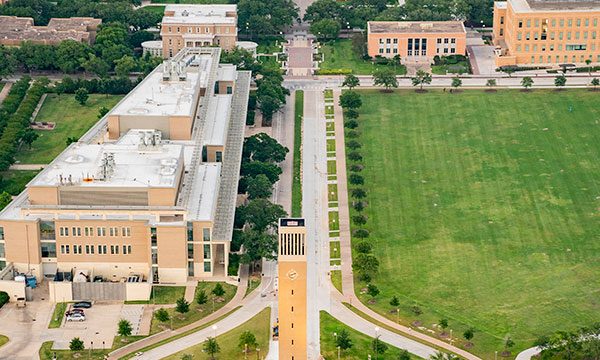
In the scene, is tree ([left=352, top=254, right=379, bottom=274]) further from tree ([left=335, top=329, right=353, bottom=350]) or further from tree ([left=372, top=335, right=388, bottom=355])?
tree ([left=372, top=335, right=388, bottom=355])

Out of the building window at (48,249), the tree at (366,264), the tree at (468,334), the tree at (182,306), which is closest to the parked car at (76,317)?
the building window at (48,249)

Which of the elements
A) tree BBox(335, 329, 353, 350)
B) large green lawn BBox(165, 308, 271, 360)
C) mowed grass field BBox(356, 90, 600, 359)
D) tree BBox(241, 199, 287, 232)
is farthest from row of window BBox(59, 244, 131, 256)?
tree BBox(335, 329, 353, 350)

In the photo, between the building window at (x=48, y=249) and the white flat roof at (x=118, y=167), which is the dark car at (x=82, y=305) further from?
the white flat roof at (x=118, y=167)

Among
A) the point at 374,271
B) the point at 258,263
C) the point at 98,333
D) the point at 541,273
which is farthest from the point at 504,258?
the point at 98,333

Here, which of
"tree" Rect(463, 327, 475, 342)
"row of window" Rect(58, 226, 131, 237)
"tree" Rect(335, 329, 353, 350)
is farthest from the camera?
"row of window" Rect(58, 226, 131, 237)

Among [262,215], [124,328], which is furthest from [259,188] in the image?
[124,328]
